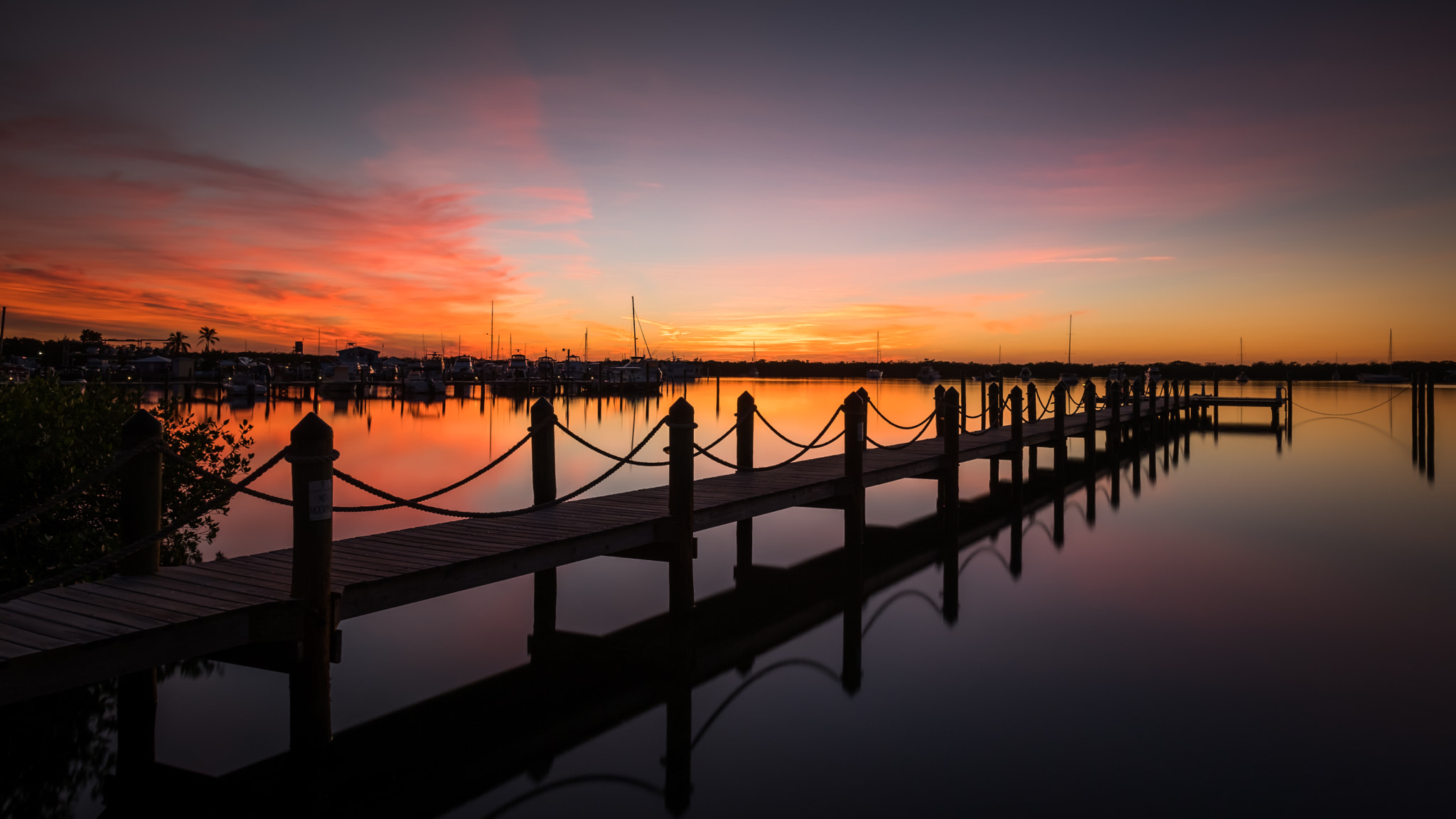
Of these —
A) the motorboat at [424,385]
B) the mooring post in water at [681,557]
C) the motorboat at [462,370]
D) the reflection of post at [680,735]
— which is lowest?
the reflection of post at [680,735]

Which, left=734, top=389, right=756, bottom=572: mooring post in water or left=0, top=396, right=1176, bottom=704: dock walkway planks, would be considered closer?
left=0, top=396, right=1176, bottom=704: dock walkway planks

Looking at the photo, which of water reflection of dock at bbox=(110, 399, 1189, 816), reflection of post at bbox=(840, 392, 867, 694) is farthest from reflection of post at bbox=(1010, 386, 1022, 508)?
reflection of post at bbox=(840, 392, 867, 694)

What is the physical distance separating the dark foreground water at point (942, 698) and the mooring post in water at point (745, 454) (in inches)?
19.7

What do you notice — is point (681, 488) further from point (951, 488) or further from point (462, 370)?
point (462, 370)

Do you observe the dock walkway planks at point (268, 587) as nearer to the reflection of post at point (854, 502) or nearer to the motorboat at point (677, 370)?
the reflection of post at point (854, 502)

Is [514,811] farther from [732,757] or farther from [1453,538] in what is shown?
[1453,538]

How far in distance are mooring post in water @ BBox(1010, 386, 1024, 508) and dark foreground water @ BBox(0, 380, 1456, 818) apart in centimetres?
122

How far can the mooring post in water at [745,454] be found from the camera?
544 inches

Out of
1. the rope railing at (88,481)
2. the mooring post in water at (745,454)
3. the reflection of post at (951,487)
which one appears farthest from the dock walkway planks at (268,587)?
the reflection of post at (951,487)

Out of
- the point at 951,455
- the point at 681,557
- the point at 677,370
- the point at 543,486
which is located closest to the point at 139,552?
the point at 543,486

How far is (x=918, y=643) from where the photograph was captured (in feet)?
36.3

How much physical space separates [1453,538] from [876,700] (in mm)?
16649

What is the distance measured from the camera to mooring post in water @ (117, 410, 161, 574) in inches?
256

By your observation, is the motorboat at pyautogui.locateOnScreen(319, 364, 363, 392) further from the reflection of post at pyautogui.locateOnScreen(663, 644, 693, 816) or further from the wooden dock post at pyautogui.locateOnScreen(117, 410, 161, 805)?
the wooden dock post at pyautogui.locateOnScreen(117, 410, 161, 805)
